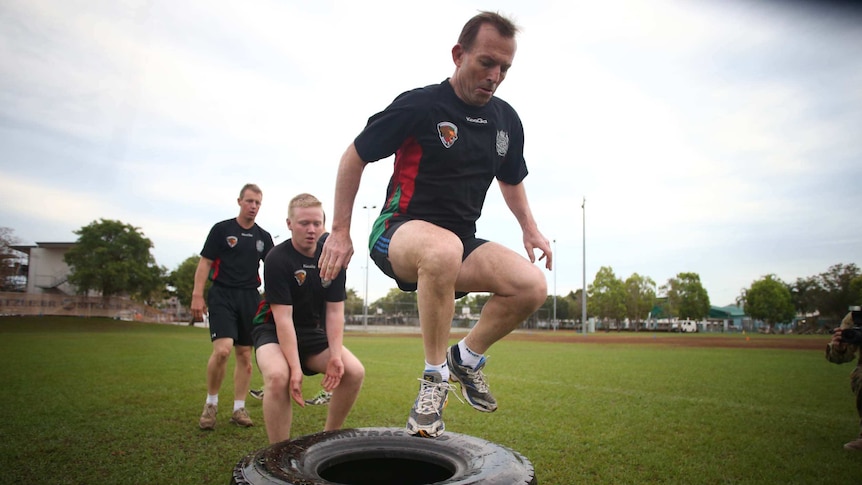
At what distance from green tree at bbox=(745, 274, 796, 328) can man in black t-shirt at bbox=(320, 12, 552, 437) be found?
320 ft

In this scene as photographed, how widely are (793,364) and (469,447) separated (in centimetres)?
1738

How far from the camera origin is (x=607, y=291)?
283ft

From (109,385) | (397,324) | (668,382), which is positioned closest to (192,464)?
(109,385)

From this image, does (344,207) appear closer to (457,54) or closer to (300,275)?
(457,54)

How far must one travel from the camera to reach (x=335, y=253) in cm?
281

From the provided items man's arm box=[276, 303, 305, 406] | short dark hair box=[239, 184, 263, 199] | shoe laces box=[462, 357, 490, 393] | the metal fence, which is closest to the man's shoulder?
shoe laces box=[462, 357, 490, 393]

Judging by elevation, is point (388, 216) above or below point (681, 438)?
above

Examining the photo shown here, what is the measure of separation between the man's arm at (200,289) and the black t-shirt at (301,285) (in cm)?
181

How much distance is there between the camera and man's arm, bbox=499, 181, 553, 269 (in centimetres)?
361

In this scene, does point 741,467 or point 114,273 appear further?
point 114,273

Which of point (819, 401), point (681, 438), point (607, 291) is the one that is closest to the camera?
point (681, 438)

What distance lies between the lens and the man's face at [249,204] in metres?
6.96

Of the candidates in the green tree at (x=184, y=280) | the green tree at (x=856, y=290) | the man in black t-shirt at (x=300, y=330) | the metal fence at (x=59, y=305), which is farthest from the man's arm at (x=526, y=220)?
the green tree at (x=856, y=290)

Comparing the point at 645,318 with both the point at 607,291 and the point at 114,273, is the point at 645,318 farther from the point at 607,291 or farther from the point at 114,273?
the point at 114,273
